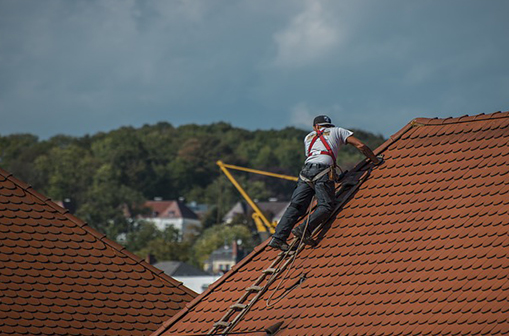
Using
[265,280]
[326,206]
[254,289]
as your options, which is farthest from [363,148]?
[254,289]

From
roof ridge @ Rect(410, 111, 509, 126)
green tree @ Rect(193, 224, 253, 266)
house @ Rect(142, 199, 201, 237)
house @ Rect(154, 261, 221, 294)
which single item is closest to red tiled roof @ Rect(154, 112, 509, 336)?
roof ridge @ Rect(410, 111, 509, 126)

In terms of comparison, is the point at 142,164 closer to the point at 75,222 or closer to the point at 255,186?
the point at 255,186

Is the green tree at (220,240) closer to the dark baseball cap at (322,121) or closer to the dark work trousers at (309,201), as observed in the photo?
the dark baseball cap at (322,121)

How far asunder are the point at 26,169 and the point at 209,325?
177 m

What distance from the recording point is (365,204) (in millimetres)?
14938

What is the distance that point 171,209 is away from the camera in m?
196

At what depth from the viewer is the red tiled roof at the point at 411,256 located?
1258 centimetres

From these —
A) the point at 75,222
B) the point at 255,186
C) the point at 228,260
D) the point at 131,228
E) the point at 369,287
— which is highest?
the point at 255,186

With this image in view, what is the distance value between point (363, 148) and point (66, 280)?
5.36 metres

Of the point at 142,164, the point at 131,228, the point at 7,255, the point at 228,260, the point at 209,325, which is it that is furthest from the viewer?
the point at 142,164

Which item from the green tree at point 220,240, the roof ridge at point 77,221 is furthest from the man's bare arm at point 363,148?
the green tree at point 220,240

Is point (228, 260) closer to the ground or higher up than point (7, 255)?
higher up

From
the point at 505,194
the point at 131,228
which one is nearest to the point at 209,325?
the point at 505,194

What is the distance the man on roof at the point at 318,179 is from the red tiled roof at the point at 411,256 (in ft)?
0.93
